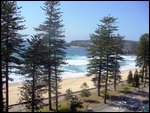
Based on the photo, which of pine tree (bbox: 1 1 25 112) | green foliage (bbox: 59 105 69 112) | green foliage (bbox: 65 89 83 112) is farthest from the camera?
green foliage (bbox: 65 89 83 112)

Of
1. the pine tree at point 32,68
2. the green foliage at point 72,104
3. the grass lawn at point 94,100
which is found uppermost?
the pine tree at point 32,68

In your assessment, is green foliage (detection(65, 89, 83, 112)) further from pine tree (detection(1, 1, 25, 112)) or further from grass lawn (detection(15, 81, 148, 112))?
pine tree (detection(1, 1, 25, 112))

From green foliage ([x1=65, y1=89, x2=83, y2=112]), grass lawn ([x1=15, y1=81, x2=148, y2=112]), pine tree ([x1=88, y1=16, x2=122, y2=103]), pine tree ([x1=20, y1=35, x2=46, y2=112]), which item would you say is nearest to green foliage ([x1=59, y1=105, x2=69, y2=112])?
green foliage ([x1=65, y1=89, x2=83, y2=112])

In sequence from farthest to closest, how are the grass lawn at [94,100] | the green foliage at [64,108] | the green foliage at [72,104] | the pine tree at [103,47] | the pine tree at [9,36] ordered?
the pine tree at [103,47]
the grass lawn at [94,100]
the green foliage at [72,104]
the green foliage at [64,108]
the pine tree at [9,36]

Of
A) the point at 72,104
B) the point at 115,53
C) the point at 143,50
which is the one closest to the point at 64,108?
the point at 72,104

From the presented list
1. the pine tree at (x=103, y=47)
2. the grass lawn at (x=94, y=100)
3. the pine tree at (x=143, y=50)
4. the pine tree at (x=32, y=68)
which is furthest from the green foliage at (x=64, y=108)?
the pine tree at (x=143, y=50)

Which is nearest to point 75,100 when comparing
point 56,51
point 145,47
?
point 56,51

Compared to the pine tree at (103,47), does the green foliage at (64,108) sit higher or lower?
lower

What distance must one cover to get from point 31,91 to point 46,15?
9.75m

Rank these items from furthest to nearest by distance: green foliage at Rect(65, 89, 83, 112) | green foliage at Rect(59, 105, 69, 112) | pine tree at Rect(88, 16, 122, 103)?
1. pine tree at Rect(88, 16, 122, 103)
2. green foliage at Rect(65, 89, 83, 112)
3. green foliage at Rect(59, 105, 69, 112)

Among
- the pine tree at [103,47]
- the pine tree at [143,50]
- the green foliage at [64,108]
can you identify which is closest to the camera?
the green foliage at [64,108]

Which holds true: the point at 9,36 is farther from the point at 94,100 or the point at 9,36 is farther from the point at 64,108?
the point at 94,100

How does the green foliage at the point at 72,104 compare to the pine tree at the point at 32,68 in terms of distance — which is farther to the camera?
the green foliage at the point at 72,104

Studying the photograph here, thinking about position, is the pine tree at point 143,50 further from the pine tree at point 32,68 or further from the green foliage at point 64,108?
the pine tree at point 32,68
